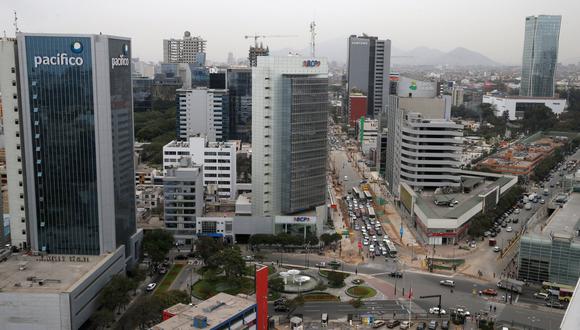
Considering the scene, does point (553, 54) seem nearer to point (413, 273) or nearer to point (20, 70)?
point (413, 273)

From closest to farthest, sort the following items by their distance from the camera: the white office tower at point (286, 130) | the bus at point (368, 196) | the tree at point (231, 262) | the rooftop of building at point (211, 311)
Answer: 1. the rooftop of building at point (211, 311)
2. the tree at point (231, 262)
3. the white office tower at point (286, 130)
4. the bus at point (368, 196)

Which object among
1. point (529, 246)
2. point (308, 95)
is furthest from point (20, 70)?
point (529, 246)

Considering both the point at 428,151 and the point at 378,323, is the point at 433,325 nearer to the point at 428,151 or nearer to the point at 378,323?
the point at 378,323

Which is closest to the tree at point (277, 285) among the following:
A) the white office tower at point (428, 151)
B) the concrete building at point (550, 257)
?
the concrete building at point (550, 257)

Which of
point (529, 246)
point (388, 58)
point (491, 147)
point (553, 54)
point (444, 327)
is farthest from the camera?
point (553, 54)

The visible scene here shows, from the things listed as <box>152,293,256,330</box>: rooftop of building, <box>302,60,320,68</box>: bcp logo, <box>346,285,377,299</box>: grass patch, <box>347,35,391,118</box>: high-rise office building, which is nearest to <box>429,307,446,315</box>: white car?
<box>346,285,377,299</box>: grass patch

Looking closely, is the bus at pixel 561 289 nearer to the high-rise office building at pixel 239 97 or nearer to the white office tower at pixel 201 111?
the white office tower at pixel 201 111

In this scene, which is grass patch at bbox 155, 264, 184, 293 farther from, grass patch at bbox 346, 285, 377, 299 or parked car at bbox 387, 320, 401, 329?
parked car at bbox 387, 320, 401, 329
